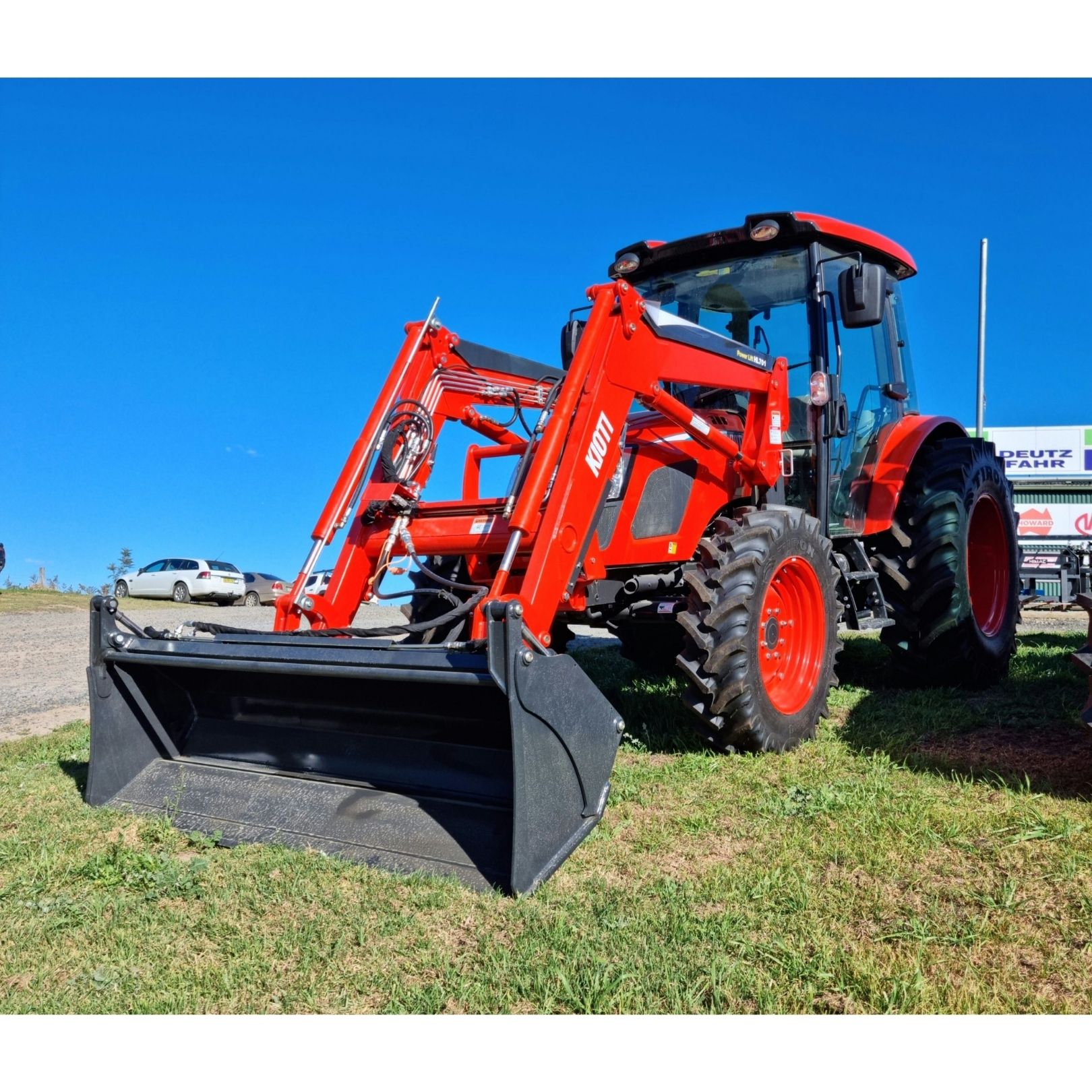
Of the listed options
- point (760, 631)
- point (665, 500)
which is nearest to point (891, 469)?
point (665, 500)

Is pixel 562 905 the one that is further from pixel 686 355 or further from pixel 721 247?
pixel 721 247

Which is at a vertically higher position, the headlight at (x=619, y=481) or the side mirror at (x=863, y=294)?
the side mirror at (x=863, y=294)

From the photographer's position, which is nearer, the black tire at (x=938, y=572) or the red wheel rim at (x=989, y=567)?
the black tire at (x=938, y=572)

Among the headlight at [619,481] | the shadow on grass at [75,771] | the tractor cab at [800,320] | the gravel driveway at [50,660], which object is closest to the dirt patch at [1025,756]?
the tractor cab at [800,320]

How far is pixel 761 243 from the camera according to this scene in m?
5.80

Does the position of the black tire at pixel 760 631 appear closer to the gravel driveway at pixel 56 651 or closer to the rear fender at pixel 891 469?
the rear fender at pixel 891 469

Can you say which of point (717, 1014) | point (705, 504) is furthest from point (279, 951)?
point (705, 504)

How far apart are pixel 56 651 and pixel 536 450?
9.70 metres

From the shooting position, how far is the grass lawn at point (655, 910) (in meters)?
2.57

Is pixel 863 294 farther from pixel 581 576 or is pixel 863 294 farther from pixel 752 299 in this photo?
pixel 581 576

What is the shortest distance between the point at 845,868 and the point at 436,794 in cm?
161

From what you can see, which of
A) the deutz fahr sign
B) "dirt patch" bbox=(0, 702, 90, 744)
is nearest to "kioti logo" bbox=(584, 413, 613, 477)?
"dirt patch" bbox=(0, 702, 90, 744)

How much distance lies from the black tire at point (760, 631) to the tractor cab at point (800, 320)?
86cm

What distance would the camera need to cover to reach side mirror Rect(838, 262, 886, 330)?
16.9 feet
